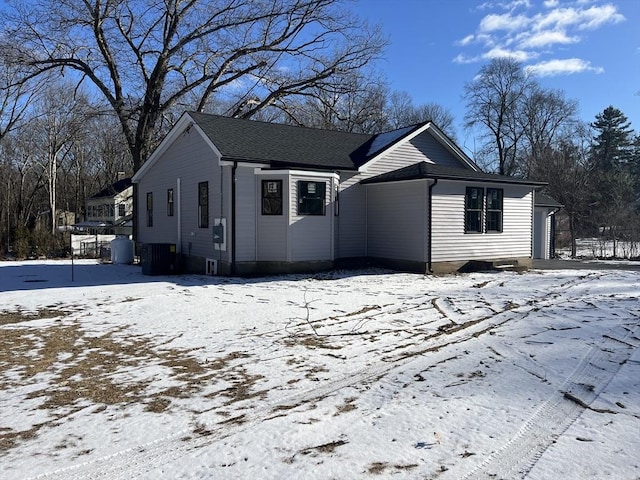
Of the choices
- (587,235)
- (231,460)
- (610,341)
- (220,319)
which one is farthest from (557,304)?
(587,235)

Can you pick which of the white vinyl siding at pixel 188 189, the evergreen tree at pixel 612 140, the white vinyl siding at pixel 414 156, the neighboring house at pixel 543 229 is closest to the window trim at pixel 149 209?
the white vinyl siding at pixel 188 189

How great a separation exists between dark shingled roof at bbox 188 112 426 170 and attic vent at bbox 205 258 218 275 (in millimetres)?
3301

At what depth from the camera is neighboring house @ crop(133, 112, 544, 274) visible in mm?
14320

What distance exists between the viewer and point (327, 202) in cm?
1491

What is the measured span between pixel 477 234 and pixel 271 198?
666 centimetres

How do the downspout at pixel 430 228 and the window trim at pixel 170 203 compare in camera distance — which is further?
the window trim at pixel 170 203

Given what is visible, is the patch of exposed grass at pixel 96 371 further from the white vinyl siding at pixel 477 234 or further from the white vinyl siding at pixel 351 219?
the white vinyl siding at pixel 477 234

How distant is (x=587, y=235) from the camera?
132 ft

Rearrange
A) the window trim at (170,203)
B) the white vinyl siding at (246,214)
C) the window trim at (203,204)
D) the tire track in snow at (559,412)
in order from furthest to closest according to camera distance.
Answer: the window trim at (170,203)
the window trim at (203,204)
the white vinyl siding at (246,214)
the tire track in snow at (559,412)

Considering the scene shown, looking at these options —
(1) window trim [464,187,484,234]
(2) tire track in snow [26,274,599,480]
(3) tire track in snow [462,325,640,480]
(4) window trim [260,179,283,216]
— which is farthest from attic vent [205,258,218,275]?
(3) tire track in snow [462,325,640,480]

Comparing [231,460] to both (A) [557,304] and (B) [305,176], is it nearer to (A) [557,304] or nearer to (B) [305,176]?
(A) [557,304]

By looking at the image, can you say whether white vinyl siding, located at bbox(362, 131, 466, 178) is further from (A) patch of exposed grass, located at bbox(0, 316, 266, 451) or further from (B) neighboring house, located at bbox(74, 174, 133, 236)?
(B) neighboring house, located at bbox(74, 174, 133, 236)

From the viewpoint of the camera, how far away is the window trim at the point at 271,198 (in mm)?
14367

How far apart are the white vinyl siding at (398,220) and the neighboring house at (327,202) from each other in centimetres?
3
